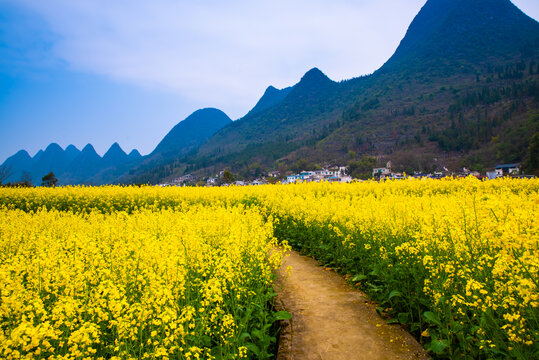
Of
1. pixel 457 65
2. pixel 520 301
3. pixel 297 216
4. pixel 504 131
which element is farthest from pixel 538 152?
pixel 457 65

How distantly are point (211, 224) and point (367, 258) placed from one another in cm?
305

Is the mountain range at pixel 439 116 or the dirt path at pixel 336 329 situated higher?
the mountain range at pixel 439 116

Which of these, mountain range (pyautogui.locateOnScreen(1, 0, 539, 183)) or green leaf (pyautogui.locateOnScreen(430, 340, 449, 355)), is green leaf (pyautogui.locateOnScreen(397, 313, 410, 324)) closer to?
green leaf (pyautogui.locateOnScreen(430, 340, 449, 355))

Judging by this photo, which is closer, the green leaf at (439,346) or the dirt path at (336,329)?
the green leaf at (439,346)

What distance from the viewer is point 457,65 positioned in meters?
164

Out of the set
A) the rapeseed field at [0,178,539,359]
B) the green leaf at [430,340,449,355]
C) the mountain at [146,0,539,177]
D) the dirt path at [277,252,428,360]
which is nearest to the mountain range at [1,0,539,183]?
the mountain at [146,0,539,177]

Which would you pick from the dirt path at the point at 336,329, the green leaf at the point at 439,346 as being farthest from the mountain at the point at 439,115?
the green leaf at the point at 439,346

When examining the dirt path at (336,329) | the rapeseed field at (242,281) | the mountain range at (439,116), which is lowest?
the dirt path at (336,329)

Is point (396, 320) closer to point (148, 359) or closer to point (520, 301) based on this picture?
point (520, 301)

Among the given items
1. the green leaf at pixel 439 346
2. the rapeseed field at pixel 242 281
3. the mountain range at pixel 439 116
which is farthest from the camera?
the mountain range at pixel 439 116

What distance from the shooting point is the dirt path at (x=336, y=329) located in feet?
11.9

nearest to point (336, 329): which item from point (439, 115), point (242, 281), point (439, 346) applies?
point (439, 346)

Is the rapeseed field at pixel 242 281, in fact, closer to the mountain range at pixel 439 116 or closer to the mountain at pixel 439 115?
the mountain range at pixel 439 116

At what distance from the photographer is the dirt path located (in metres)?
3.64
